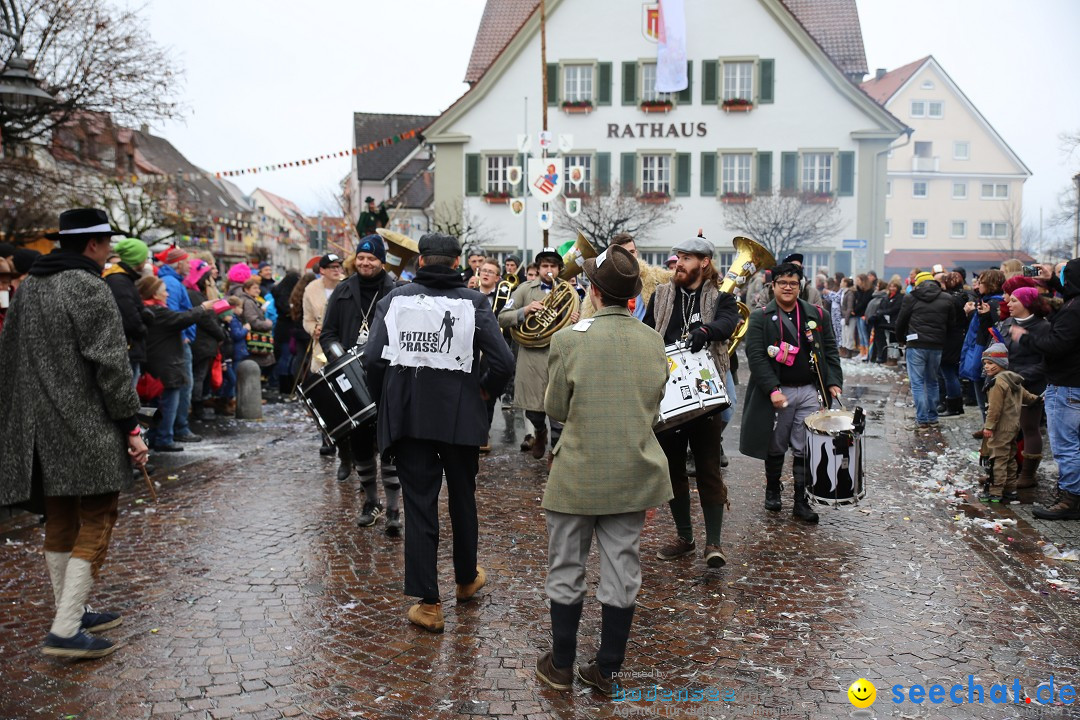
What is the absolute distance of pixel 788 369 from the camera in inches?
294

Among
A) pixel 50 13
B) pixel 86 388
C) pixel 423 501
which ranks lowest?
pixel 423 501

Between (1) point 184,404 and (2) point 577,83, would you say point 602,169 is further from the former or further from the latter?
(1) point 184,404

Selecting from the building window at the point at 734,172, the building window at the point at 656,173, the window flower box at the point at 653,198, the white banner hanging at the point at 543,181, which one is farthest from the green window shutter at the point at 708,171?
the white banner hanging at the point at 543,181

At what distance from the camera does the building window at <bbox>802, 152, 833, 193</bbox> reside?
35.1 metres

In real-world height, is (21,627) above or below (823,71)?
below

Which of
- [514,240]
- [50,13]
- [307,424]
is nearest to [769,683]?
[307,424]

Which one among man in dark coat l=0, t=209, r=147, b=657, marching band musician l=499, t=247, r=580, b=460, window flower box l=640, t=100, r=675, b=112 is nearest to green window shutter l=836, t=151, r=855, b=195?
window flower box l=640, t=100, r=675, b=112

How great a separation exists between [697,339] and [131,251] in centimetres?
576

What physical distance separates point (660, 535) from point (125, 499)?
15.0ft

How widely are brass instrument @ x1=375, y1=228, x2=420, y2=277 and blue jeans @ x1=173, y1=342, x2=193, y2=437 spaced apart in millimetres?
3879

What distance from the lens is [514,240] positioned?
3594cm

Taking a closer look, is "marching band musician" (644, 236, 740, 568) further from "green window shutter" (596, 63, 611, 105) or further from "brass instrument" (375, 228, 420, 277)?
"green window shutter" (596, 63, 611, 105)

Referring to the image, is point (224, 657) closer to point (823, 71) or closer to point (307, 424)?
point (307, 424)

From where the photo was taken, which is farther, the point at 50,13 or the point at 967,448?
the point at 50,13
